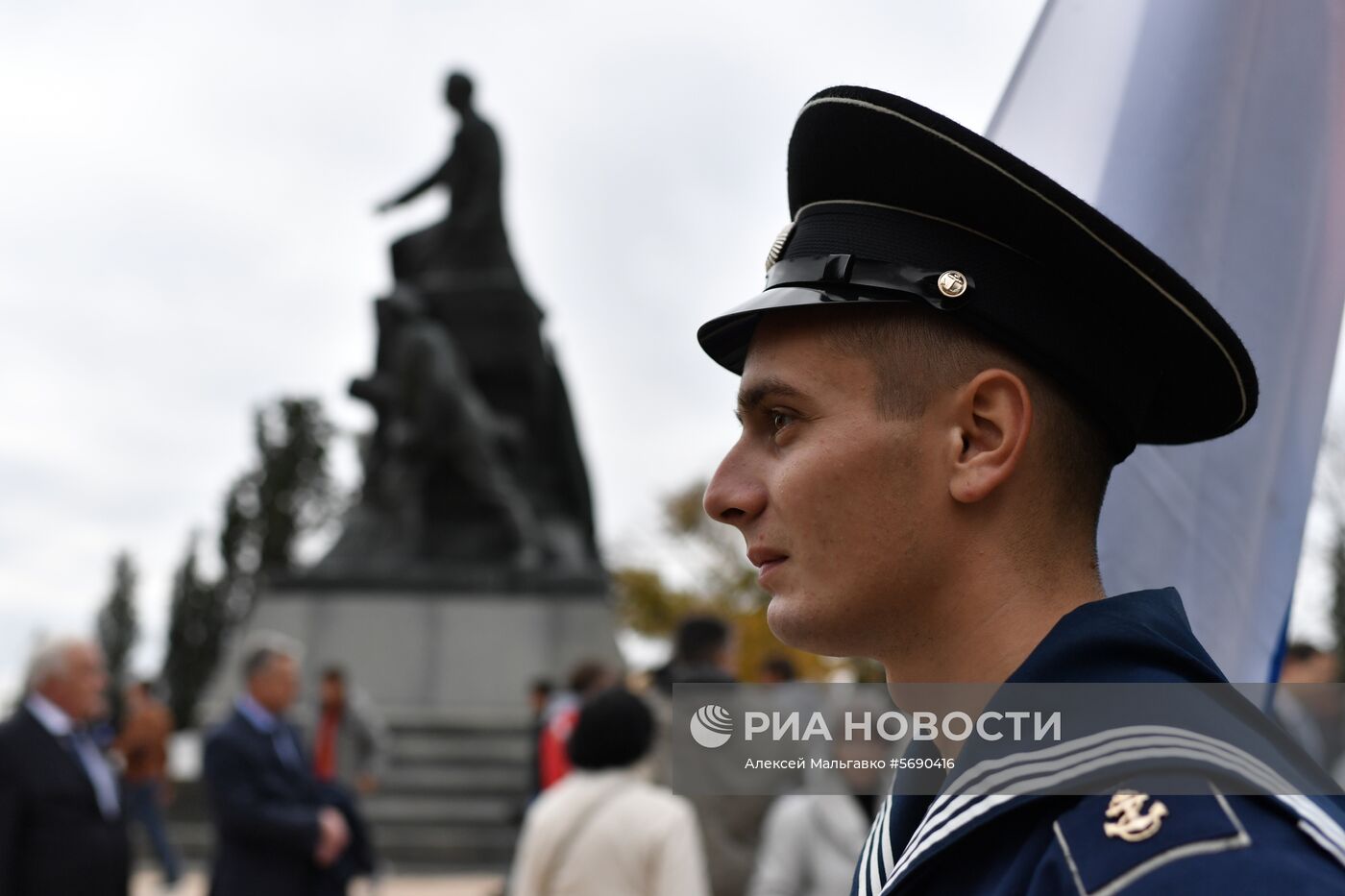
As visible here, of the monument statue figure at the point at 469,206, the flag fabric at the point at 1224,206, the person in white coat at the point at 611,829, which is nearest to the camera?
the flag fabric at the point at 1224,206

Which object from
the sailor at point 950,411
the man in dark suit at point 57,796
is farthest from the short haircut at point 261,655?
the sailor at point 950,411

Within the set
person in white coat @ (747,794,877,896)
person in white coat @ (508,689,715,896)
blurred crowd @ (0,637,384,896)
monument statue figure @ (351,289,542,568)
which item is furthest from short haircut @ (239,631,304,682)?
monument statue figure @ (351,289,542,568)

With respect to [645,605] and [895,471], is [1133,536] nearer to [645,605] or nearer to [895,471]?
[895,471]

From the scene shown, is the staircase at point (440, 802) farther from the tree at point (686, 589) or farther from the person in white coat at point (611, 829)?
the tree at point (686, 589)

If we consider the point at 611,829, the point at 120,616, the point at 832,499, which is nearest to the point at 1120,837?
the point at 832,499

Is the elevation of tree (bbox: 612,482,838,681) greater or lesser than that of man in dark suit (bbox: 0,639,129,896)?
greater

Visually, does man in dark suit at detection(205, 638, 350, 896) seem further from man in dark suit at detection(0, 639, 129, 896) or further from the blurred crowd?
man in dark suit at detection(0, 639, 129, 896)

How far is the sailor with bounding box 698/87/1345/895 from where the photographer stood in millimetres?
1498

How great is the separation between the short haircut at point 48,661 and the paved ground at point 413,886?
229 inches

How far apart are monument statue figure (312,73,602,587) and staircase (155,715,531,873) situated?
2.02 meters

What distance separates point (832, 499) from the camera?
153 centimetres

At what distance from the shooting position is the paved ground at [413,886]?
41.3ft

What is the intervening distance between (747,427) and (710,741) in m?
0.81

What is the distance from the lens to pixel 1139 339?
1.58 m
